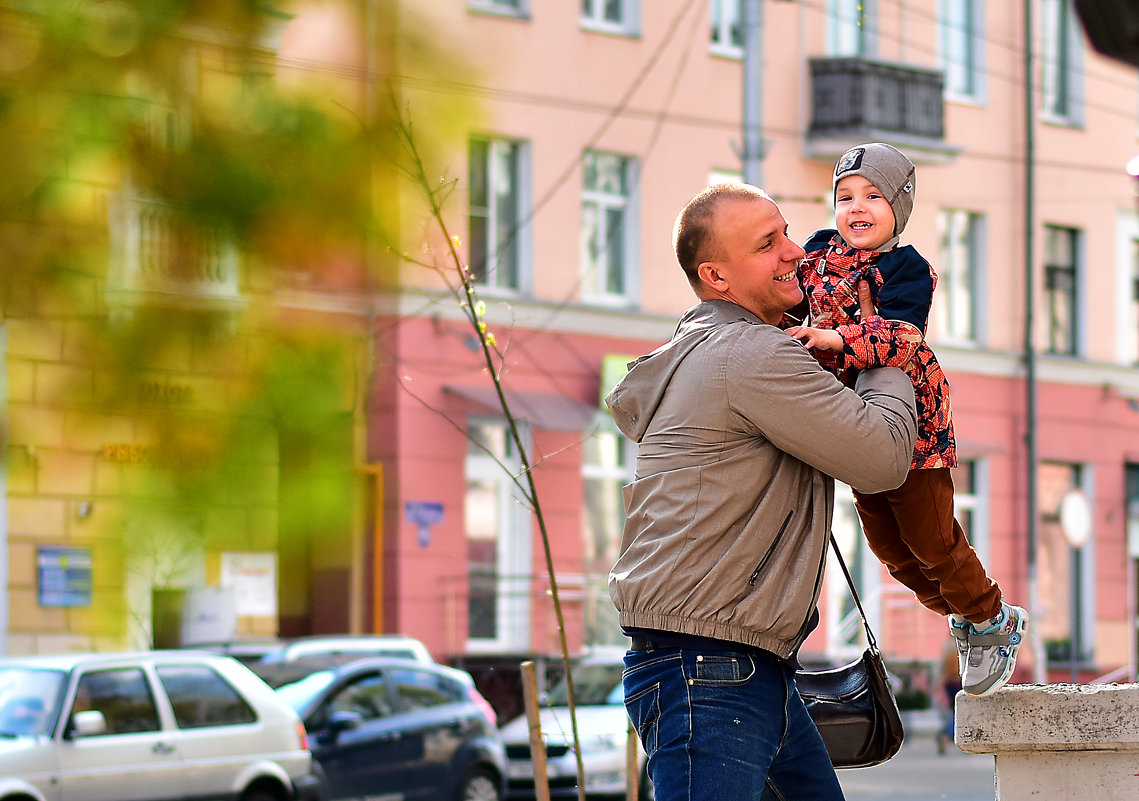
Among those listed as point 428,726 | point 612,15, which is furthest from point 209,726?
Result: point 612,15

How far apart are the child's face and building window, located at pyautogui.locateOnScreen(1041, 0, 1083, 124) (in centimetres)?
2773

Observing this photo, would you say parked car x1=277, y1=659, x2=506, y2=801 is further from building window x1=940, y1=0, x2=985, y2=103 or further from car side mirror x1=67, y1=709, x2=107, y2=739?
building window x1=940, y1=0, x2=985, y2=103

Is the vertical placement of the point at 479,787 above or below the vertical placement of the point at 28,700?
below

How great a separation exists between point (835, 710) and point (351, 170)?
1984 millimetres

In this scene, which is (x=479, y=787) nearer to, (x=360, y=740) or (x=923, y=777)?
(x=360, y=740)

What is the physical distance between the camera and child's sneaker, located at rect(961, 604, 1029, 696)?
412 cm

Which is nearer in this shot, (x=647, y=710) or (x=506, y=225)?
(x=647, y=710)

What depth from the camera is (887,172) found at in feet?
12.8

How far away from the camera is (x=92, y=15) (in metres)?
2.12

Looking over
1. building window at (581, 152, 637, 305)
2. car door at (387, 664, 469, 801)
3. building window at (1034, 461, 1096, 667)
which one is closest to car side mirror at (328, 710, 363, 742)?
car door at (387, 664, 469, 801)

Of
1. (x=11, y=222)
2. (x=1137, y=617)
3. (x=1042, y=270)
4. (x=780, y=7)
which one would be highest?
(x=780, y=7)

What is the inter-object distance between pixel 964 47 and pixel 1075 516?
787 centimetres

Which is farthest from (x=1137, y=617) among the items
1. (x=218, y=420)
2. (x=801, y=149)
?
(x=218, y=420)

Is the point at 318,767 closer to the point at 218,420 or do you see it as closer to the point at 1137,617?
the point at 218,420
